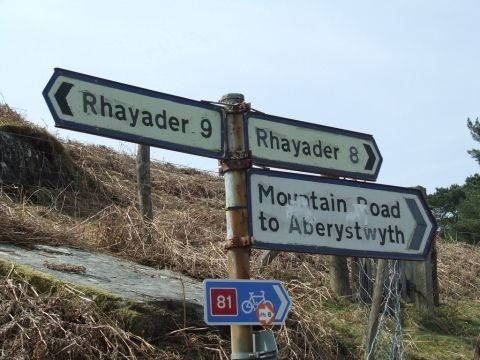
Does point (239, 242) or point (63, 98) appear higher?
point (63, 98)

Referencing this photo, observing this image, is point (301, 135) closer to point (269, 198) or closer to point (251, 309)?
point (269, 198)

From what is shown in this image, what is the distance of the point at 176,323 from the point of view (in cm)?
580

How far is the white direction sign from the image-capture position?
390cm

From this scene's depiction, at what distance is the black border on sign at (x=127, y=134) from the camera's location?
362cm

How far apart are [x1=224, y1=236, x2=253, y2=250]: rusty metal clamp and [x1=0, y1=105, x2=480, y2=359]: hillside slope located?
1.81 m

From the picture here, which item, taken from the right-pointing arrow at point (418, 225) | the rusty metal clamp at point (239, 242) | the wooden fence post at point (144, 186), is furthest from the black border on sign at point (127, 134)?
the wooden fence post at point (144, 186)

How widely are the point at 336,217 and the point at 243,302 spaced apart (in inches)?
31.3

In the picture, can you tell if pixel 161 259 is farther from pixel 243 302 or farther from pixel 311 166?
pixel 243 302

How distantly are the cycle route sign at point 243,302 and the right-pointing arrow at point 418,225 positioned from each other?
982 mm

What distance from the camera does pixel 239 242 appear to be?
3805 mm

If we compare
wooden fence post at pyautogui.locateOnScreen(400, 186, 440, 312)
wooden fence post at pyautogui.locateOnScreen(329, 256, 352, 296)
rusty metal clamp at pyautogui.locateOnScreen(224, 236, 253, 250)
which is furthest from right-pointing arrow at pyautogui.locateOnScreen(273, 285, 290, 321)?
wooden fence post at pyautogui.locateOnScreen(400, 186, 440, 312)

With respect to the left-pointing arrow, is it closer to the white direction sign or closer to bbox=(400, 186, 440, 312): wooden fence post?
the white direction sign

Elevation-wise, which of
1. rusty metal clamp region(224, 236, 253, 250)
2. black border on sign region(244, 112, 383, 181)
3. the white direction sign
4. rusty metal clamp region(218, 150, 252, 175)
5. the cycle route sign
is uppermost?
black border on sign region(244, 112, 383, 181)

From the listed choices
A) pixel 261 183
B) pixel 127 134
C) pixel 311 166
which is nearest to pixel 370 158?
pixel 311 166
